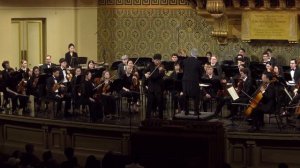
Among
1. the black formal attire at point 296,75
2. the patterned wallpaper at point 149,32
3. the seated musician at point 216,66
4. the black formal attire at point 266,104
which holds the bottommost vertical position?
the black formal attire at point 266,104

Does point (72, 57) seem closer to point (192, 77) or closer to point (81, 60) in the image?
point (81, 60)

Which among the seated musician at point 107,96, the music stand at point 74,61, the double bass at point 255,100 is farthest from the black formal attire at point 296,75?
the music stand at point 74,61

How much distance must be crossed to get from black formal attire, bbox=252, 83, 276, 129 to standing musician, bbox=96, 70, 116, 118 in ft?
11.2

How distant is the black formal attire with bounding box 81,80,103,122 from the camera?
15.9 metres

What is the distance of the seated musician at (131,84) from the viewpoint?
55.2ft

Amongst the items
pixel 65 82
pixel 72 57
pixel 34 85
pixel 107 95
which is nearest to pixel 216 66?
pixel 107 95

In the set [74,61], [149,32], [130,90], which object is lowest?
[130,90]

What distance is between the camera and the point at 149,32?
21.6 m

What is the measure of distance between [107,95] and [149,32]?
5.64 metres

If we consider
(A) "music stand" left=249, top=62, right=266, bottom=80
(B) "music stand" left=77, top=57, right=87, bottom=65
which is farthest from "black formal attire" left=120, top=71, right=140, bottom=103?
(A) "music stand" left=249, top=62, right=266, bottom=80

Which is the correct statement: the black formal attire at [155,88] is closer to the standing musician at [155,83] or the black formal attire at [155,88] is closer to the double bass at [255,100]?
the standing musician at [155,83]

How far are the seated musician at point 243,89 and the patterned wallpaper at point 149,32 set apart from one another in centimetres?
523

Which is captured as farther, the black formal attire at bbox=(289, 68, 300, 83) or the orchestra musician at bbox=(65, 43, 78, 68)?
the orchestra musician at bbox=(65, 43, 78, 68)

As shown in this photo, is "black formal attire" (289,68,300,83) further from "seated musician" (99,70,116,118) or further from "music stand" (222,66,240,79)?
"seated musician" (99,70,116,118)
